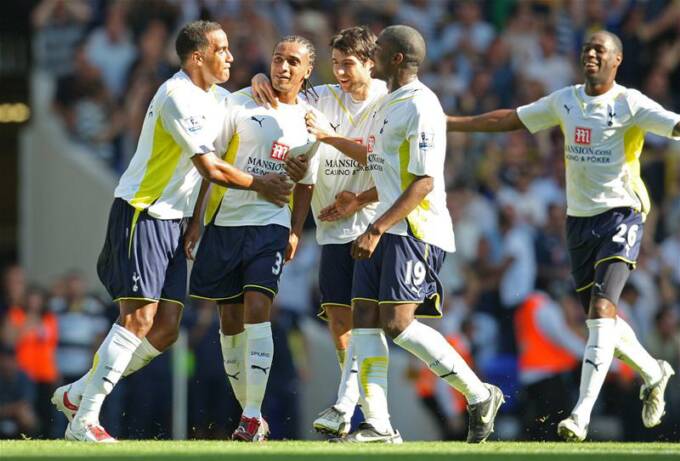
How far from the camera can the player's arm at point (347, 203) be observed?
10.2 m

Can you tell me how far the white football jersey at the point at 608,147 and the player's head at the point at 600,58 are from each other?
0.13 m

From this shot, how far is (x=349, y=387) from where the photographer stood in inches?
397

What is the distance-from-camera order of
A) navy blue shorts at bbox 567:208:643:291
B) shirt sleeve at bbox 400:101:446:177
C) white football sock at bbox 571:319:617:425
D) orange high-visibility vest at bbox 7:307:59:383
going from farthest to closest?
orange high-visibility vest at bbox 7:307:59:383 < navy blue shorts at bbox 567:208:643:291 < white football sock at bbox 571:319:617:425 < shirt sleeve at bbox 400:101:446:177

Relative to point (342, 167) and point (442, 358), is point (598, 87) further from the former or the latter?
point (442, 358)

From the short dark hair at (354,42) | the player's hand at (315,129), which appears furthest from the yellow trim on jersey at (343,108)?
the player's hand at (315,129)

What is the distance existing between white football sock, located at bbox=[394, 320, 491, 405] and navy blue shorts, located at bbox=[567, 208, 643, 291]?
133cm

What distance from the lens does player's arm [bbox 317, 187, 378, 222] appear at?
10164mm

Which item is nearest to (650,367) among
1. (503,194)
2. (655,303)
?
(655,303)

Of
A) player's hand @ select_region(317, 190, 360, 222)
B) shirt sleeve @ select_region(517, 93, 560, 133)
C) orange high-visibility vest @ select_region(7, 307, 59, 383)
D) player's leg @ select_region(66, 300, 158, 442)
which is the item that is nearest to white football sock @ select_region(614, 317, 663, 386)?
shirt sleeve @ select_region(517, 93, 560, 133)

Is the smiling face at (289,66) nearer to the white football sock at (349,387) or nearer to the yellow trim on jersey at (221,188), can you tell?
the yellow trim on jersey at (221,188)

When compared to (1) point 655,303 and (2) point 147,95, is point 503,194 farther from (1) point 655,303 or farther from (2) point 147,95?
(2) point 147,95

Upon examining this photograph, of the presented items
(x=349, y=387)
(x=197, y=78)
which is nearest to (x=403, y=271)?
(x=349, y=387)

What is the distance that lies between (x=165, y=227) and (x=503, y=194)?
7.83 meters

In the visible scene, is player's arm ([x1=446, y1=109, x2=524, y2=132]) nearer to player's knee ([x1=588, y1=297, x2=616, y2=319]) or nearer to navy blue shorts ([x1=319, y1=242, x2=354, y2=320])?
navy blue shorts ([x1=319, y1=242, x2=354, y2=320])
